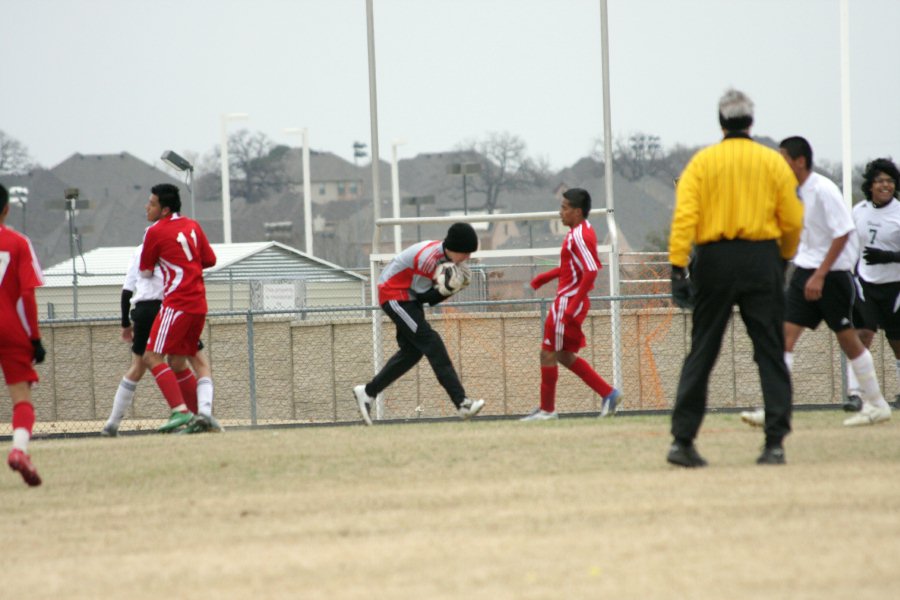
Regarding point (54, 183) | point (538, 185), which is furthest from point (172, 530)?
point (54, 183)

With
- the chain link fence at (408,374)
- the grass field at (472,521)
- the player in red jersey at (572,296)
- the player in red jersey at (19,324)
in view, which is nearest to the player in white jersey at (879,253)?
the player in red jersey at (572,296)

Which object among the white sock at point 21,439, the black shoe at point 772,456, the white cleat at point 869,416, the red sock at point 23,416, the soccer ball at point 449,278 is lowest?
the white cleat at point 869,416

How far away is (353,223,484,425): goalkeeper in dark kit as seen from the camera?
11.2 metres

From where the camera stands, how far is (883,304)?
11.2 metres

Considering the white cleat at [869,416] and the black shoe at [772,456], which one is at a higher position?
the black shoe at [772,456]

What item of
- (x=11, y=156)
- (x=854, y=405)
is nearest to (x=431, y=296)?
(x=854, y=405)

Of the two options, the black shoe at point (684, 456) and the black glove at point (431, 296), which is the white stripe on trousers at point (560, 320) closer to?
the black glove at point (431, 296)

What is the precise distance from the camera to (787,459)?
7539mm

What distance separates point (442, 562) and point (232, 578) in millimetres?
808

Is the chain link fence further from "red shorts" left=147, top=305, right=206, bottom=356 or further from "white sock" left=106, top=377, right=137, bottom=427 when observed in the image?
"red shorts" left=147, top=305, right=206, bottom=356

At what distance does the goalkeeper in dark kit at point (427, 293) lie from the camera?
11.2 meters

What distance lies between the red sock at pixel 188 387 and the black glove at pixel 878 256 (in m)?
5.92

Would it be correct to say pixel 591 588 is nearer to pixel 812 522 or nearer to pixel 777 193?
pixel 812 522

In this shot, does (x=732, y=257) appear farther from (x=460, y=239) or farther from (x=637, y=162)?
(x=637, y=162)
